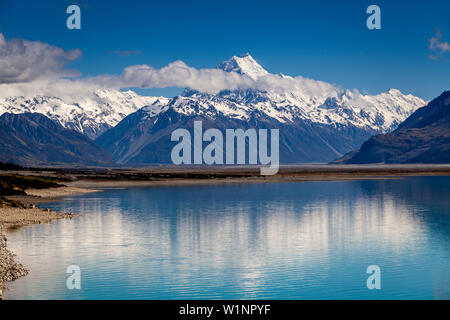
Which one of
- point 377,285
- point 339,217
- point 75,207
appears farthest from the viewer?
point 75,207

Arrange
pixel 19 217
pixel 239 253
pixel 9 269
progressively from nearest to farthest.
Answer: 1. pixel 9 269
2. pixel 239 253
3. pixel 19 217

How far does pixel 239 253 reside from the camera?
50.0m

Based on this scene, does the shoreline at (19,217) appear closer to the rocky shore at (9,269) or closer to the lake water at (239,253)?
the rocky shore at (9,269)

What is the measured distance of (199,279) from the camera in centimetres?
4031

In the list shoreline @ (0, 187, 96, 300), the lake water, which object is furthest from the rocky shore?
the lake water

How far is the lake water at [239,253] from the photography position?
37656 mm

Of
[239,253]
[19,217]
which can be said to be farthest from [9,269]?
[19,217]

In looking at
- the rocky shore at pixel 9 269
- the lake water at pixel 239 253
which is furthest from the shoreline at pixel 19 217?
the lake water at pixel 239 253

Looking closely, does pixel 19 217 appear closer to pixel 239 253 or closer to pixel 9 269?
pixel 9 269

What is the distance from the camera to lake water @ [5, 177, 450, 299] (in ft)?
124

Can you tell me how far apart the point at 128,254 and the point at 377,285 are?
20.7 meters
